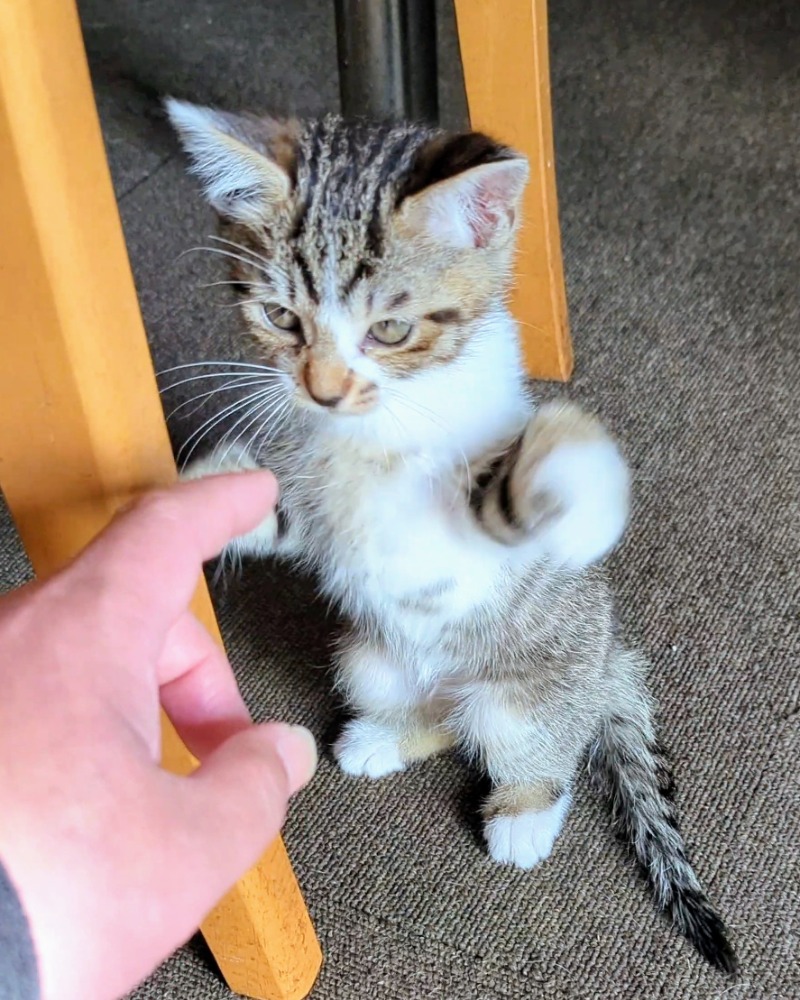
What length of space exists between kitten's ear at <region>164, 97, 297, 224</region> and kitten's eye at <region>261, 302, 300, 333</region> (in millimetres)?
65

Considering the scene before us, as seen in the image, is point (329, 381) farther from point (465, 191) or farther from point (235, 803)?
point (235, 803)

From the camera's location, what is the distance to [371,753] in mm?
1017

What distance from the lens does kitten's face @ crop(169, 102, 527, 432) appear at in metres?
0.75

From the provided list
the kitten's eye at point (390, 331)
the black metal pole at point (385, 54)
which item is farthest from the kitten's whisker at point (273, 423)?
the black metal pole at point (385, 54)

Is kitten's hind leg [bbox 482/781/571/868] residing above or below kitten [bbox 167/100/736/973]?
below

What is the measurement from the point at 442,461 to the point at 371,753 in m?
0.36

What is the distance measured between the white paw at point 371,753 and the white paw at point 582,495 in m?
0.40

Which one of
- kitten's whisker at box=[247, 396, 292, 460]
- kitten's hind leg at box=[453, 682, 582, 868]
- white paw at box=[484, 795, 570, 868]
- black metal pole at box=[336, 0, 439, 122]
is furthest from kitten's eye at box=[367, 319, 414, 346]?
A: black metal pole at box=[336, 0, 439, 122]

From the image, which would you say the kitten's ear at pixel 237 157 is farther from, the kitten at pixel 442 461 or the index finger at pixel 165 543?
the index finger at pixel 165 543

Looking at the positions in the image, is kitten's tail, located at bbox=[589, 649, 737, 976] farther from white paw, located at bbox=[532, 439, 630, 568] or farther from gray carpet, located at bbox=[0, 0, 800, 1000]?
white paw, located at bbox=[532, 439, 630, 568]

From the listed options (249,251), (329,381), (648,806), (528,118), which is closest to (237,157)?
(249,251)

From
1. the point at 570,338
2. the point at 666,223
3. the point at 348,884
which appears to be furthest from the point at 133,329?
the point at 666,223

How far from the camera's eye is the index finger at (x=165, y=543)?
497 mm

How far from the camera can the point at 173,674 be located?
623 millimetres
